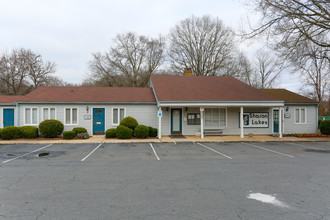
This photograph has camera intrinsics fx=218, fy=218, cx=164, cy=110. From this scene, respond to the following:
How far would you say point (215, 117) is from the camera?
1811cm

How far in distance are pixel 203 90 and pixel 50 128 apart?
1198 cm

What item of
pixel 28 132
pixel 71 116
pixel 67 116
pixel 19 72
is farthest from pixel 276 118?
pixel 19 72

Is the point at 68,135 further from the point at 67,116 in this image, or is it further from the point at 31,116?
the point at 31,116

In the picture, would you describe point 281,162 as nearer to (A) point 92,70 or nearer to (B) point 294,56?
(B) point 294,56

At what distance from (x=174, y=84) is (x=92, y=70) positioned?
21.4 metres

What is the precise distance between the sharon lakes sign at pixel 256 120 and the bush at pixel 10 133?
670 inches

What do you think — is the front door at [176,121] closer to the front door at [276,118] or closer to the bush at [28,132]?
the front door at [276,118]

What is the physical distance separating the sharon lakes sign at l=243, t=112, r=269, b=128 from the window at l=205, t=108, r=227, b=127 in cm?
186

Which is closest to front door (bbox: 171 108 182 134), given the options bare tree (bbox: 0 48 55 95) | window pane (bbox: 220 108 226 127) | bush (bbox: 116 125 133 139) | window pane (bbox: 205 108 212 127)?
window pane (bbox: 205 108 212 127)

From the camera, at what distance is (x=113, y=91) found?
1912 centimetres

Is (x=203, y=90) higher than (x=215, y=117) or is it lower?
higher

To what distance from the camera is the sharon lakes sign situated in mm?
18422

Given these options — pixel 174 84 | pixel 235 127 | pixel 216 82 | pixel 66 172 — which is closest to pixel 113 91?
pixel 174 84

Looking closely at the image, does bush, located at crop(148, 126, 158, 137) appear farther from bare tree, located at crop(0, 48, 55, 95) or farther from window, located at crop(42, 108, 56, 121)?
bare tree, located at crop(0, 48, 55, 95)
